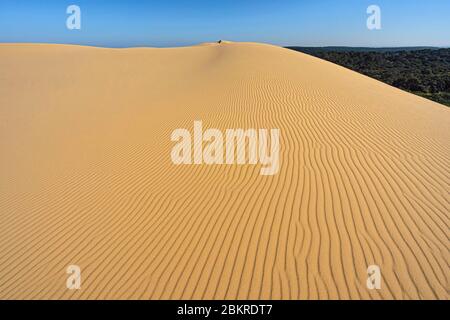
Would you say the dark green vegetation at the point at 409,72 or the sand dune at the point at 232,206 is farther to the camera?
the dark green vegetation at the point at 409,72

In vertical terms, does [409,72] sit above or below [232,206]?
above

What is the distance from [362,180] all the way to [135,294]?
4.26 m

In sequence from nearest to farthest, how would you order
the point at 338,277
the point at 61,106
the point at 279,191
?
the point at 338,277
the point at 279,191
the point at 61,106

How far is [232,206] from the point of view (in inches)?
201

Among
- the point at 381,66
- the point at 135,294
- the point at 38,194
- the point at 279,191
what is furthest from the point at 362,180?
the point at 381,66

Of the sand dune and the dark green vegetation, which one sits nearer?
the sand dune

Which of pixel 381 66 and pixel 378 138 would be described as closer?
pixel 378 138

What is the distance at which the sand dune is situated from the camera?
12.1 feet

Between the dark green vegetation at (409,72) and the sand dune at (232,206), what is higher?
the dark green vegetation at (409,72)

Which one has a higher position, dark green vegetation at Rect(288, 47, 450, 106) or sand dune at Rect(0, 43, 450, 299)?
dark green vegetation at Rect(288, 47, 450, 106)

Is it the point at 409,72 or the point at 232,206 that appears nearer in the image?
the point at 232,206

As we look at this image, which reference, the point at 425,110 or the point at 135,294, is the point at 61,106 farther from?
the point at 425,110

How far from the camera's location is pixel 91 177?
268 inches

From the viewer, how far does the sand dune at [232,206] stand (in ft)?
12.1
